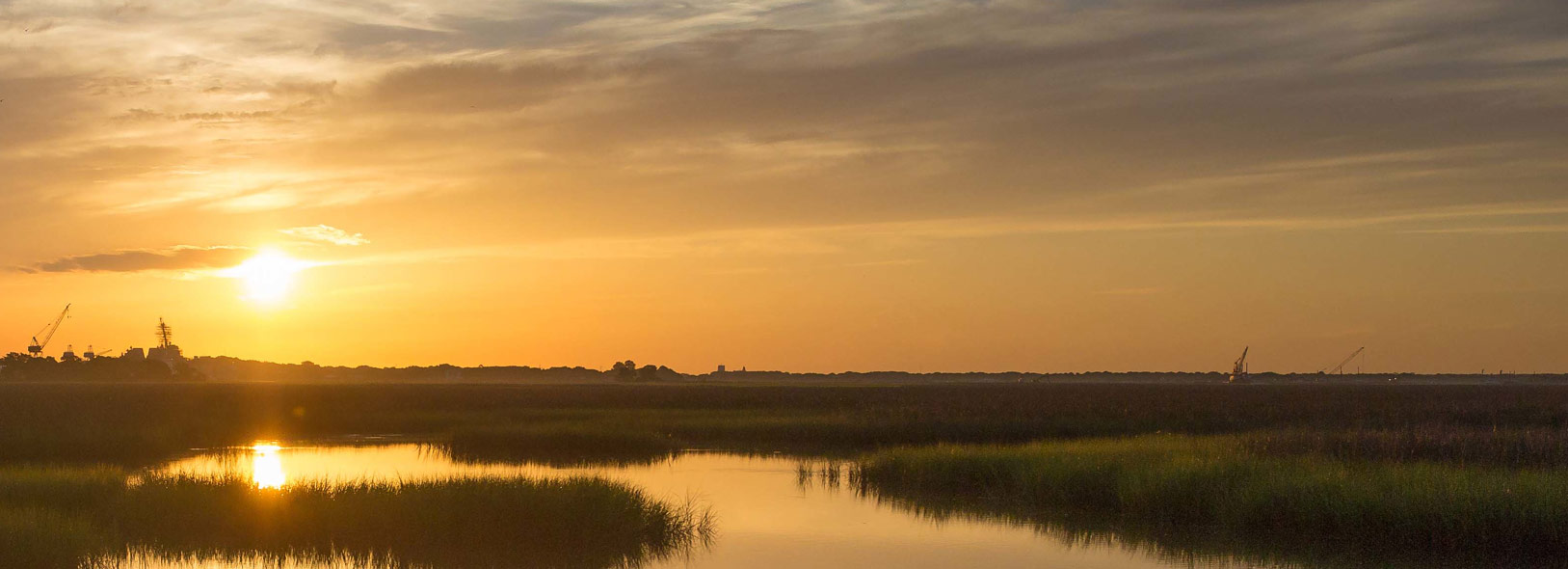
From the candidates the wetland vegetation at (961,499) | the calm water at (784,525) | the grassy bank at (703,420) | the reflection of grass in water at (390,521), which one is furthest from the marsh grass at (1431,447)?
the reflection of grass in water at (390,521)

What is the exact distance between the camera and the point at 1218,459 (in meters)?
28.4

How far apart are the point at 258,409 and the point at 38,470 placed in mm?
43424

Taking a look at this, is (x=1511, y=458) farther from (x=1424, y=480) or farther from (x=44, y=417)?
(x=44, y=417)

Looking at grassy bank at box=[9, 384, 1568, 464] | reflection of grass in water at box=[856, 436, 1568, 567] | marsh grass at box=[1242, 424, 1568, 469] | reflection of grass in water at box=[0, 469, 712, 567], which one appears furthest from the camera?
grassy bank at box=[9, 384, 1568, 464]

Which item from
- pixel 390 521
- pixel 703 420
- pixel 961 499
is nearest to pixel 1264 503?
pixel 961 499

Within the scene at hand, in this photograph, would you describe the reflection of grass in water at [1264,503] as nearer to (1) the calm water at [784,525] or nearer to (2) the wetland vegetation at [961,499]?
(2) the wetland vegetation at [961,499]

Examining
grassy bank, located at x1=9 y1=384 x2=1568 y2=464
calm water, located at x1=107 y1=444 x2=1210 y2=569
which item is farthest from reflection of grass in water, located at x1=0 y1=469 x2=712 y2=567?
grassy bank, located at x1=9 y1=384 x2=1568 y2=464

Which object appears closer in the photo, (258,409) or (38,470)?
(38,470)

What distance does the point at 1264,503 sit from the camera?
23.8m

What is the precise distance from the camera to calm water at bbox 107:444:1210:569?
21.9 m

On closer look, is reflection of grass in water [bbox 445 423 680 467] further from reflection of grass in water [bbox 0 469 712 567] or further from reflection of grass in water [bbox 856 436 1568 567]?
reflection of grass in water [bbox 0 469 712 567]

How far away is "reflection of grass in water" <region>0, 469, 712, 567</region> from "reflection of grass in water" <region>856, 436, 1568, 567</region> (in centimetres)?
825

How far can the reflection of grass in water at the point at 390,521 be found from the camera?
2094 centimetres

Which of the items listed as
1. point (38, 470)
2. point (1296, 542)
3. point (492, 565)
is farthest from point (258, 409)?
point (1296, 542)
